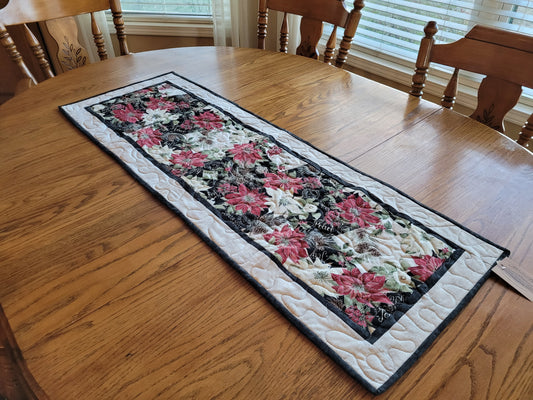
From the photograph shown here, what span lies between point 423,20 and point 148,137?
169 cm

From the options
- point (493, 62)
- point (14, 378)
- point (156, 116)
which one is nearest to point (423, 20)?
point (493, 62)

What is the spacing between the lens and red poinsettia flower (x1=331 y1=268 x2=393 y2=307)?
0.70 metres

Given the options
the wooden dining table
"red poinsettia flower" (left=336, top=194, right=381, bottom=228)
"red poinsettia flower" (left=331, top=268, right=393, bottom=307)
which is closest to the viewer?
the wooden dining table

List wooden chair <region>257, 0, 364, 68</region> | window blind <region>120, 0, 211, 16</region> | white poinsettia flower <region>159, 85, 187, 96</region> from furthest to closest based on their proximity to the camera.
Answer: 1. window blind <region>120, 0, 211, 16</region>
2. wooden chair <region>257, 0, 364, 68</region>
3. white poinsettia flower <region>159, 85, 187, 96</region>

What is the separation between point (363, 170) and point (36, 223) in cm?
78

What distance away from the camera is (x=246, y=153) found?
107cm

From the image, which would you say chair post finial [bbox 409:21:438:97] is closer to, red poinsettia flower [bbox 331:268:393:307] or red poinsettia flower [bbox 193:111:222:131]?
red poinsettia flower [bbox 193:111:222:131]

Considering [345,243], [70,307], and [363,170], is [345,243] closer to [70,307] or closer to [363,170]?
[363,170]

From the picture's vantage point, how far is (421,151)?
3.52 ft

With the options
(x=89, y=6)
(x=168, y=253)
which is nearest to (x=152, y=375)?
(x=168, y=253)

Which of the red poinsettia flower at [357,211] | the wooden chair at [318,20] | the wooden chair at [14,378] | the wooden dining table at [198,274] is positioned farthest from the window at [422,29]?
the wooden chair at [14,378]

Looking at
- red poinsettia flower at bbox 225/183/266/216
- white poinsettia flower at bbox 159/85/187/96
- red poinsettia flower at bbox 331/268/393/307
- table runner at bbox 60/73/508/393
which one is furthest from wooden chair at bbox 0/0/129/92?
red poinsettia flower at bbox 331/268/393/307

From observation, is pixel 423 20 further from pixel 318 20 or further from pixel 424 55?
pixel 424 55

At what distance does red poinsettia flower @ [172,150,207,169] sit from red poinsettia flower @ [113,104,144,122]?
251mm
